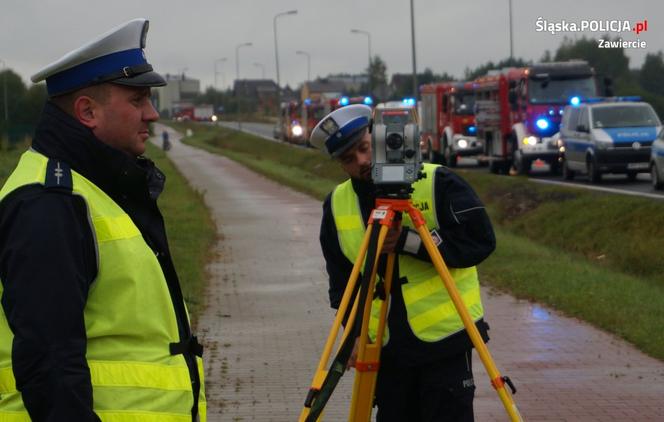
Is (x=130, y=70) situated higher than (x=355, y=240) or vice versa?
(x=130, y=70)

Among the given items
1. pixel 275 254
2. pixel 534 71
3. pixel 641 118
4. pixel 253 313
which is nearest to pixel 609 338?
pixel 253 313

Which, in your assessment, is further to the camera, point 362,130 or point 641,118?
point 641,118

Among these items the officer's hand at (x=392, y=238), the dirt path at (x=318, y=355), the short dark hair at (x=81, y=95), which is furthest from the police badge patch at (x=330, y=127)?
the dirt path at (x=318, y=355)

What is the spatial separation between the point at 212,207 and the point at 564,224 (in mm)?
8007

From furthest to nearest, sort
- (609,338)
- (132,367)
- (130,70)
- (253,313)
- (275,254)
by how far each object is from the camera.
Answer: (275,254) → (253,313) → (609,338) → (130,70) → (132,367)

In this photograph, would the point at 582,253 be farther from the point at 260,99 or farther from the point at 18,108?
the point at 260,99

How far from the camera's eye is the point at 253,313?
10992 mm

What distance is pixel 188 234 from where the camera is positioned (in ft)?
58.7

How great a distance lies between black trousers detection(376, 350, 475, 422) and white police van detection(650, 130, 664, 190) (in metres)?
19.9

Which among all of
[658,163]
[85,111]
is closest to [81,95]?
[85,111]

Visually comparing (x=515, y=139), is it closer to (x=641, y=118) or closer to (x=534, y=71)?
(x=534, y=71)

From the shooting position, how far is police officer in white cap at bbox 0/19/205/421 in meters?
2.65

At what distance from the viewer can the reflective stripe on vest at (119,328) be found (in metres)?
2.80

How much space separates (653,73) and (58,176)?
3072 inches
